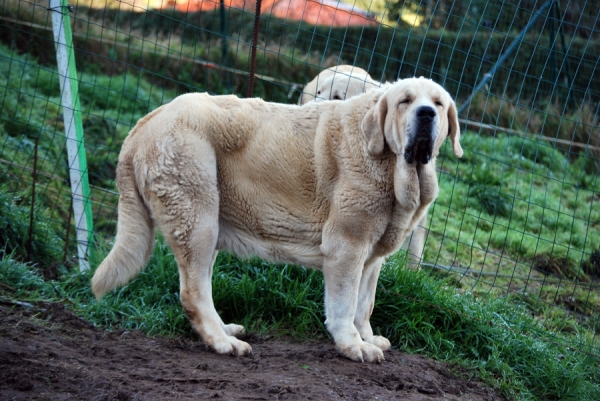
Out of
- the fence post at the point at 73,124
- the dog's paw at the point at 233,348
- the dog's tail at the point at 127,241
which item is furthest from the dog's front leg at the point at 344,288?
the fence post at the point at 73,124

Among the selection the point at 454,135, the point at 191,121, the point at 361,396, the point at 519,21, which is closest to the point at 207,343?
the point at 361,396

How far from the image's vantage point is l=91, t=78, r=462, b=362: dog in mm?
4273

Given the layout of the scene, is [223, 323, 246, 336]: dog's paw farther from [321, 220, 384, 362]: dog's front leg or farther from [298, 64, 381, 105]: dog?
[298, 64, 381, 105]: dog

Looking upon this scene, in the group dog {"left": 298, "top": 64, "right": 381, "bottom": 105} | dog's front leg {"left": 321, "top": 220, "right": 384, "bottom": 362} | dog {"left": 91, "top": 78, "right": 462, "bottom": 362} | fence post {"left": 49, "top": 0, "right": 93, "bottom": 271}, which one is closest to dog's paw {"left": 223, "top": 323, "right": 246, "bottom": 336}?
dog {"left": 91, "top": 78, "right": 462, "bottom": 362}

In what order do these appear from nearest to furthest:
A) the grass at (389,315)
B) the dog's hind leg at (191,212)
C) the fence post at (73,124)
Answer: the dog's hind leg at (191,212), the grass at (389,315), the fence post at (73,124)

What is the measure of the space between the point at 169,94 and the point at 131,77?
66 cm

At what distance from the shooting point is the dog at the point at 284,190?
14.0ft

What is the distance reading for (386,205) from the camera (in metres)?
4.31

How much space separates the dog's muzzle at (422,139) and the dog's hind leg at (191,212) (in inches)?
50.2

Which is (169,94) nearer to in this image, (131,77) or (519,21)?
(131,77)

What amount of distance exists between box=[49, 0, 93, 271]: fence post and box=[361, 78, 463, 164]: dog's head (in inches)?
106

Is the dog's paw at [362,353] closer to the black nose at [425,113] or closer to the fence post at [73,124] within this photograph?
the black nose at [425,113]

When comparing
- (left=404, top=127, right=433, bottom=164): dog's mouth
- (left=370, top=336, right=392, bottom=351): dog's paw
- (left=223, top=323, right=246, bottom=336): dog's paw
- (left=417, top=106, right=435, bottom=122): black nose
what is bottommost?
(left=223, top=323, right=246, bottom=336): dog's paw

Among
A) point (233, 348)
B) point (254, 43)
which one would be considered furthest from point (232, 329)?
point (254, 43)
